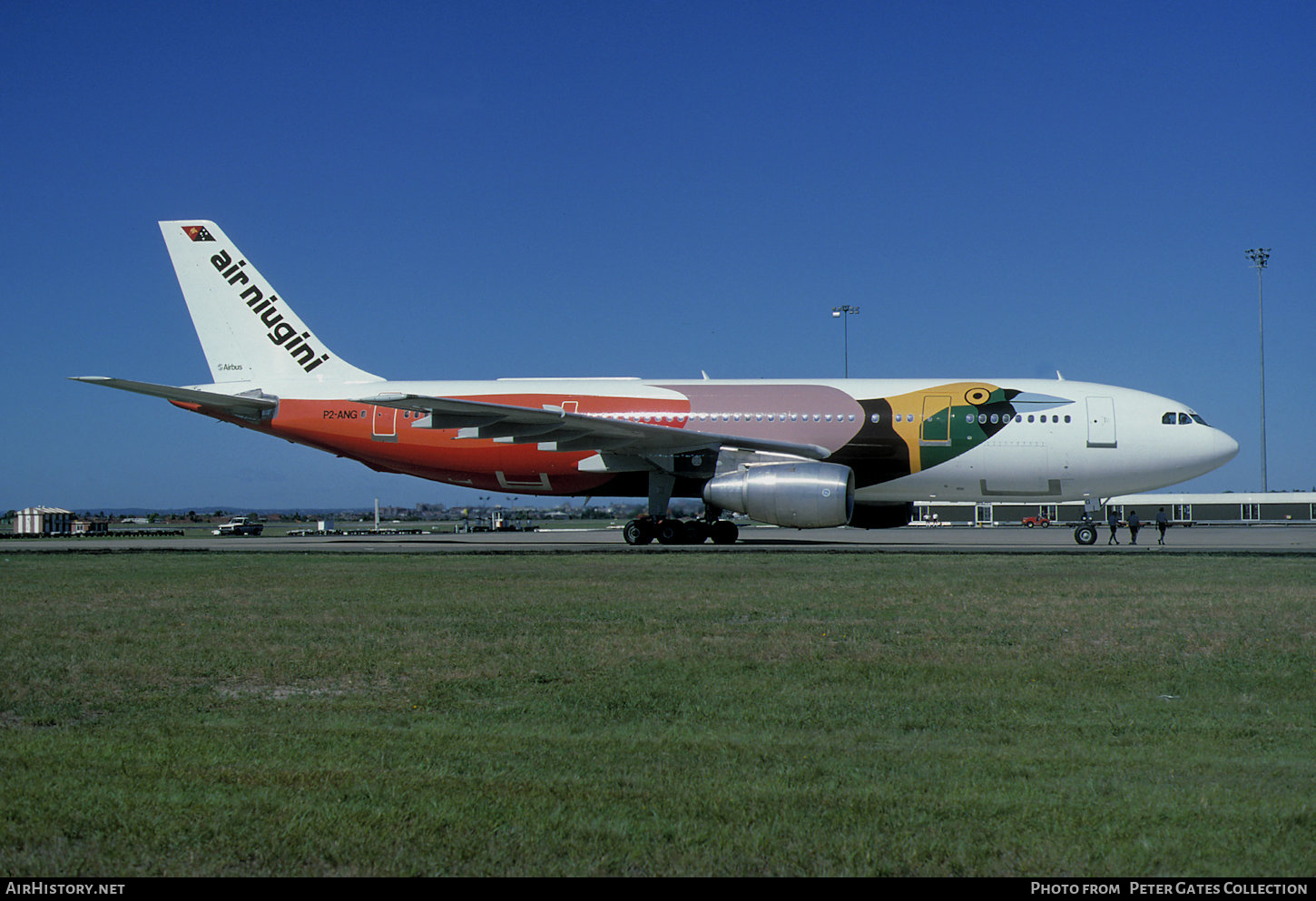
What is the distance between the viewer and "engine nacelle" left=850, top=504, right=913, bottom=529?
26391 mm

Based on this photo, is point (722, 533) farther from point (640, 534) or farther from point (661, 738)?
point (661, 738)

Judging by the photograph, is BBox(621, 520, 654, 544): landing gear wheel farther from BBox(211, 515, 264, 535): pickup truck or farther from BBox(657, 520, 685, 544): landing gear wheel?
Answer: BBox(211, 515, 264, 535): pickup truck

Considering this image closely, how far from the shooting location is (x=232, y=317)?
2873cm

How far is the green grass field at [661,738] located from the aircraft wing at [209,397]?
14584mm

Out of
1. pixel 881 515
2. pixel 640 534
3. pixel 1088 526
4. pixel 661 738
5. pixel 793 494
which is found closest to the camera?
pixel 661 738

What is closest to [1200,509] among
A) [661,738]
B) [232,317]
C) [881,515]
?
[881,515]

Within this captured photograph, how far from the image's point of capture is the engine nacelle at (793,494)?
21.8 meters

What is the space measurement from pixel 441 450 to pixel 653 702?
21.6 m

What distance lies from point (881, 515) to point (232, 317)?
17464mm

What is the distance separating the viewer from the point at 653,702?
6.68m

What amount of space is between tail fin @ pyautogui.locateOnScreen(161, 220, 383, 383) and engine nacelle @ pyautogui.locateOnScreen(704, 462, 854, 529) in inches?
481

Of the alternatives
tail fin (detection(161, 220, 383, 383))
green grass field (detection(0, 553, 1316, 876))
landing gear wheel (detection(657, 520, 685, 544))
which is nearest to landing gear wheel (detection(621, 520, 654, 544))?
landing gear wheel (detection(657, 520, 685, 544))
